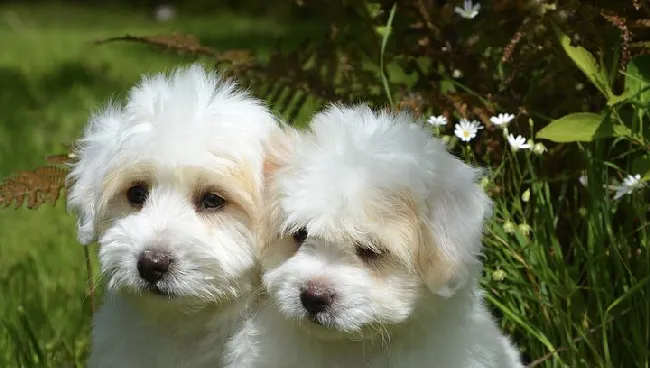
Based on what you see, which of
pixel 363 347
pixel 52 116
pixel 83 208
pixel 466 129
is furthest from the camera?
pixel 52 116

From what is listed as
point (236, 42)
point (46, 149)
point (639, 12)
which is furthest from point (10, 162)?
point (236, 42)

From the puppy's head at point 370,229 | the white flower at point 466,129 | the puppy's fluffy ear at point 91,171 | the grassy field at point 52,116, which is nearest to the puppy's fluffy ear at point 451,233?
the puppy's head at point 370,229

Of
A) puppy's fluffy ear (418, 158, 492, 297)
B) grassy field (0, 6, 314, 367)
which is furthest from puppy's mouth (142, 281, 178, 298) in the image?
grassy field (0, 6, 314, 367)

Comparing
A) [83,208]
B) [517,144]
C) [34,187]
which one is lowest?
[34,187]

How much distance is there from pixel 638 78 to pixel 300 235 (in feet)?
4.07

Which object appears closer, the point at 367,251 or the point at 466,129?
the point at 367,251

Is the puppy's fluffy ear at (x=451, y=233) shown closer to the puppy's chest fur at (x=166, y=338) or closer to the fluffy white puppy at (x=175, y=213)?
the fluffy white puppy at (x=175, y=213)

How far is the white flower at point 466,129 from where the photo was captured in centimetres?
335

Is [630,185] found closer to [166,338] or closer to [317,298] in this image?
[317,298]

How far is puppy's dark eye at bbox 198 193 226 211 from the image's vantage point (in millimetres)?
3000

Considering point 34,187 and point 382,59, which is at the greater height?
point 382,59

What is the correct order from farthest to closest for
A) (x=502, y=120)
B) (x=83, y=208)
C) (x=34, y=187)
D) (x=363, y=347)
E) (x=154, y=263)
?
(x=34, y=187), (x=502, y=120), (x=83, y=208), (x=363, y=347), (x=154, y=263)

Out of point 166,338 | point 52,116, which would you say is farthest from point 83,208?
point 52,116

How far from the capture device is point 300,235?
2.83 meters
